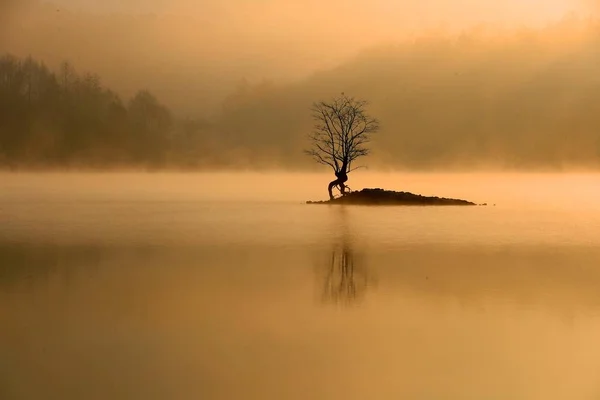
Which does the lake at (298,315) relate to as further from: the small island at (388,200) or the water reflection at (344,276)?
the small island at (388,200)

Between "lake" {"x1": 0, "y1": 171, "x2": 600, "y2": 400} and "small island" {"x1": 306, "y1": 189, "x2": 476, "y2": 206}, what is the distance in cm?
1529

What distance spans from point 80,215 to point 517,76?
13111 cm

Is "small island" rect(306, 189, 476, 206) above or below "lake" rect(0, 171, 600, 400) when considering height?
above

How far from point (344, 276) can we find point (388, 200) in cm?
2528

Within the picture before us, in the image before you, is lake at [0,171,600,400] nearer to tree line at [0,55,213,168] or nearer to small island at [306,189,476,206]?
small island at [306,189,476,206]

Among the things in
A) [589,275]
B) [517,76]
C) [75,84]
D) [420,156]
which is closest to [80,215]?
[589,275]

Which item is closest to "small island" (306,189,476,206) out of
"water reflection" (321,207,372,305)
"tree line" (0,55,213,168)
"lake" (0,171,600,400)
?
"lake" (0,171,600,400)

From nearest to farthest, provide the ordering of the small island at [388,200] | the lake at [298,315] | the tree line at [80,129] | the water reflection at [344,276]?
the lake at [298,315] < the water reflection at [344,276] < the small island at [388,200] < the tree line at [80,129]

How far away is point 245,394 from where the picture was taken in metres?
9.11

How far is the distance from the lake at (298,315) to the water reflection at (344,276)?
0.05 m

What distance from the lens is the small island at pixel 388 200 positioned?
41094 mm

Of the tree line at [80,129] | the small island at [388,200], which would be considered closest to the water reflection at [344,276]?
the small island at [388,200]

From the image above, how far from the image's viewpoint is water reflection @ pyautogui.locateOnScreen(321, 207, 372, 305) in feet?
47.5

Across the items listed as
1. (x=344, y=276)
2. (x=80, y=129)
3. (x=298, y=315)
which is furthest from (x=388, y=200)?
(x=80, y=129)
